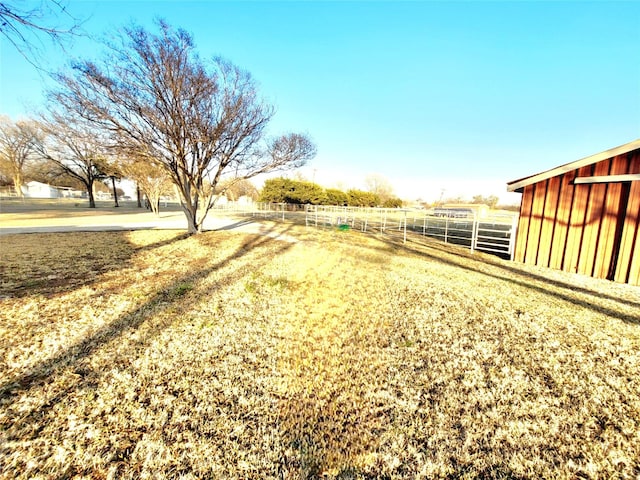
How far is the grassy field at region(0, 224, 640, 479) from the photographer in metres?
1.72

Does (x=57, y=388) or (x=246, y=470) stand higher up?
(x=57, y=388)

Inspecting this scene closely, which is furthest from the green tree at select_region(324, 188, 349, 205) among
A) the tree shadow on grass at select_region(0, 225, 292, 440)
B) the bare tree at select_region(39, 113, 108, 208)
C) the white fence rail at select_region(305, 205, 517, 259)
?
the tree shadow on grass at select_region(0, 225, 292, 440)

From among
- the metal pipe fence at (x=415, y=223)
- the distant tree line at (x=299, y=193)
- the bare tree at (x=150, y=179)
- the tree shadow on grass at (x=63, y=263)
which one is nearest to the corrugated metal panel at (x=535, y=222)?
the metal pipe fence at (x=415, y=223)

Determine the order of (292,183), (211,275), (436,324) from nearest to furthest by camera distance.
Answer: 1. (436,324)
2. (211,275)
3. (292,183)

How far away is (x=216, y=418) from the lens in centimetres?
200

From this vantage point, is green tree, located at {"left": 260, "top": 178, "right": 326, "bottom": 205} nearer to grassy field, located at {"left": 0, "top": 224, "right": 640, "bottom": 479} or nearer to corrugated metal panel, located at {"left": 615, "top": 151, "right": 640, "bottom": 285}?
grassy field, located at {"left": 0, "top": 224, "right": 640, "bottom": 479}

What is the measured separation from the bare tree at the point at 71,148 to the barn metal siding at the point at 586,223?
12.9 meters

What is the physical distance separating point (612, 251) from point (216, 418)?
8.85 m

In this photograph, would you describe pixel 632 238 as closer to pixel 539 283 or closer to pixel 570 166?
pixel 570 166

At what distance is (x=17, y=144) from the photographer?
24.7 meters

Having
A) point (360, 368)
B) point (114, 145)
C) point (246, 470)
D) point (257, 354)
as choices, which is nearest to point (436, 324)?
point (360, 368)

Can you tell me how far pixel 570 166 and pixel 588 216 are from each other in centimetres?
134

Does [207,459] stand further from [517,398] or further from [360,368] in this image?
[517,398]

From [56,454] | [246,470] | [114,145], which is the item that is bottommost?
[246,470]
